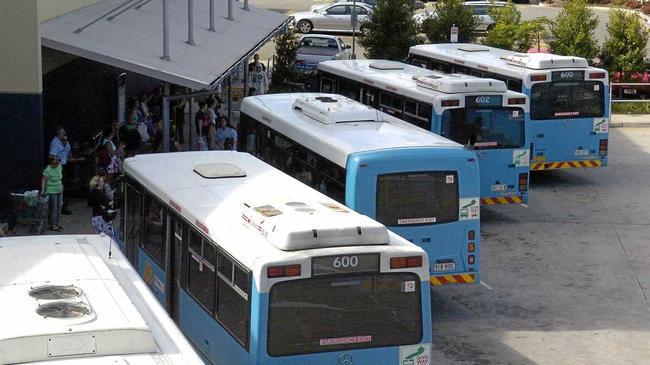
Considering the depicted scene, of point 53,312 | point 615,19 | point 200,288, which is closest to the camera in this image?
point 53,312

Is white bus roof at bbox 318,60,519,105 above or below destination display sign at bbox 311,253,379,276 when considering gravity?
above

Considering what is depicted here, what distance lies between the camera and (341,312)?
1053cm

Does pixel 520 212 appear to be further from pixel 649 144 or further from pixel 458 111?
pixel 649 144

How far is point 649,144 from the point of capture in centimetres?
A: 3002

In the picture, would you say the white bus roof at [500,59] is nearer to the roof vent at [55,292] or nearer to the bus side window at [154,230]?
the bus side window at [154,230]

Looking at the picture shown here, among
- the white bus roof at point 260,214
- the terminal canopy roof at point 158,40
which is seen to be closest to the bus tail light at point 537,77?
the terminal canopy roof at point 158,40

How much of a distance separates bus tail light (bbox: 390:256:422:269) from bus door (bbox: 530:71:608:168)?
14.0 metres

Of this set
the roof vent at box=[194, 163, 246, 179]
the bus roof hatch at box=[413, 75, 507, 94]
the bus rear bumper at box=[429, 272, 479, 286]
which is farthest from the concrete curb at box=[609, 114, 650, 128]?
the roof vent at box=[194, 163, 246, 179]

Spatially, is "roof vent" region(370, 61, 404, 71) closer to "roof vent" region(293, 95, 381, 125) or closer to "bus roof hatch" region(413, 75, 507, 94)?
"bus roof hatch" region(413, 75, 507, 94)

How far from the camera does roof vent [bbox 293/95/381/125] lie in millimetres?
17391

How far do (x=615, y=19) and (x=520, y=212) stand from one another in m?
14.5

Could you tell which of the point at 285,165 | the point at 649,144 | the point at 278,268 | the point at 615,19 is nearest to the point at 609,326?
the point at 285,165

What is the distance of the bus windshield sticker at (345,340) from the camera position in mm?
10531

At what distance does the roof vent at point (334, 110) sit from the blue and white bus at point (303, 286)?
17.4ft
